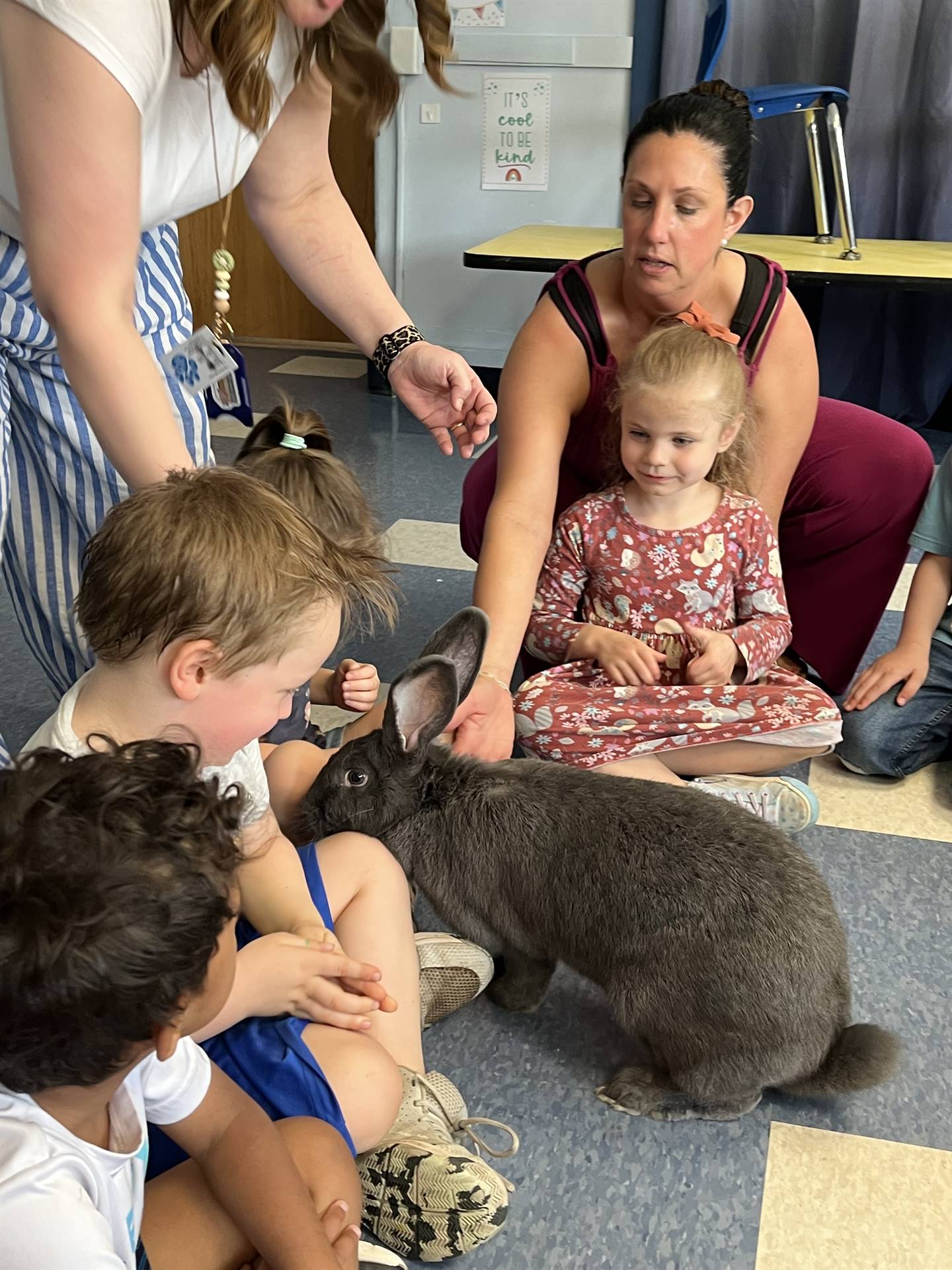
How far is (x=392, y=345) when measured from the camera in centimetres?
138

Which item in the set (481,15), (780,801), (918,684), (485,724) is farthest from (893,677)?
(481,15)

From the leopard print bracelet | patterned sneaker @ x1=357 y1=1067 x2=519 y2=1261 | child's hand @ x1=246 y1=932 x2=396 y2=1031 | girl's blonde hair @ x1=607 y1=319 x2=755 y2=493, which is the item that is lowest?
patterned sneaker @ x1=357 y1=1067 x2=519 y2=1261

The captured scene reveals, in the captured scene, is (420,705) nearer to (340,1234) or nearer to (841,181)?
(340,1234)

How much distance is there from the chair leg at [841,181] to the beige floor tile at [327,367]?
166cm

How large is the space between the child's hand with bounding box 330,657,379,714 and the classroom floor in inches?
19.4

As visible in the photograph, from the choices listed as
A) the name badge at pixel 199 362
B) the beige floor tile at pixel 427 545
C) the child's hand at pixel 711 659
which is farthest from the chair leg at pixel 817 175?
the name badge at pixel 199 362

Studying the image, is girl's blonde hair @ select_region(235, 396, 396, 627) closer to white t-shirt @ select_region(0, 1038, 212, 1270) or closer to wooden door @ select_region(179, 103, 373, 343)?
white t-shirt @ select_region(0, 1038, 212, 1270)

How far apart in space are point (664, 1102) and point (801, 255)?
247 cm

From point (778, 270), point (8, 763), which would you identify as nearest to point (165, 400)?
point (8, 763)

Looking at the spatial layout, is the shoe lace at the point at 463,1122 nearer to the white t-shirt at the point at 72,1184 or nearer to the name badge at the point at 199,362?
the white t-shirt at the point at 72,1184

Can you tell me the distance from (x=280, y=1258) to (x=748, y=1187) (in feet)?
1.51

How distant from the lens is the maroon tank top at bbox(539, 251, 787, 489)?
1.74 meters

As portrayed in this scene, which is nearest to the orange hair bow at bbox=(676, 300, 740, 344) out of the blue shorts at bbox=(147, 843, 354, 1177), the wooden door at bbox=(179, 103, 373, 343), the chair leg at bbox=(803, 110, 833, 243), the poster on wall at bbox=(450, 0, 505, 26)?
the blue shorts at bbox=(147, 843, 354, 1177)

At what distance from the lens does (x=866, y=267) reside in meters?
2.88
